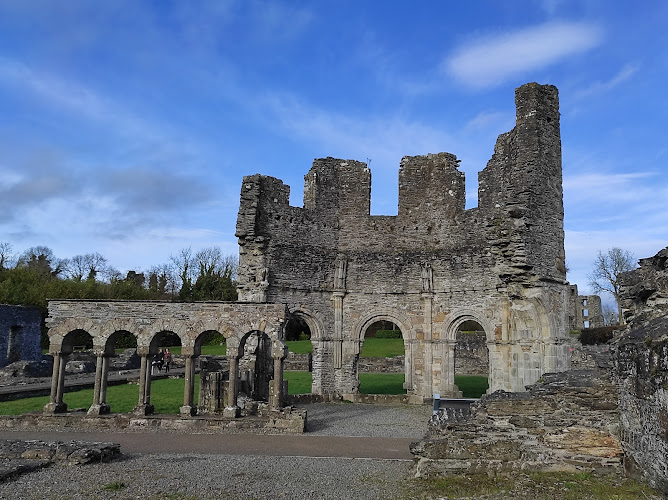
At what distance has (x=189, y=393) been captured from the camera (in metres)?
14.5

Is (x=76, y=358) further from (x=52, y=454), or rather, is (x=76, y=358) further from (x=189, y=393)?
(x=52, y=454)

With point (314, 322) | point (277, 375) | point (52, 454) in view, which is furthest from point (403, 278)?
point (52, 454)

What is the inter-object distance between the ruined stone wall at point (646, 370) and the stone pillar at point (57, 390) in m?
13.0

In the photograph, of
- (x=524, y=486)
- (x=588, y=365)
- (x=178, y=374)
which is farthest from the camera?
(x=178, y=374)

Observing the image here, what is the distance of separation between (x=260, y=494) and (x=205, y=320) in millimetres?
7975

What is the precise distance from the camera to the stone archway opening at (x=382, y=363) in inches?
1006

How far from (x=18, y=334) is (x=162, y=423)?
67.3ft

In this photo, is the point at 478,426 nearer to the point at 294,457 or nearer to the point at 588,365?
the point at 294,457

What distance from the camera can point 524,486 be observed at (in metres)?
7.27

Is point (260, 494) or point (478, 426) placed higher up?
point (478, 426)

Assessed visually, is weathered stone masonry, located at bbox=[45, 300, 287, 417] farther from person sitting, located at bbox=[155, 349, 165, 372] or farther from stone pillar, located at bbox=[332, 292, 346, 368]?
person sitting, located at bbox=[155, 349, 165, 372]

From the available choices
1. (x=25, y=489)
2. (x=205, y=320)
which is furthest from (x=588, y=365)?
(x=25, y=489)

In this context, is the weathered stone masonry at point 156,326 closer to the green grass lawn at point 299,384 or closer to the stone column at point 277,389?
the stone column at point 277,389

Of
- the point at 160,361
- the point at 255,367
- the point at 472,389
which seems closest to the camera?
the point at 255,367
